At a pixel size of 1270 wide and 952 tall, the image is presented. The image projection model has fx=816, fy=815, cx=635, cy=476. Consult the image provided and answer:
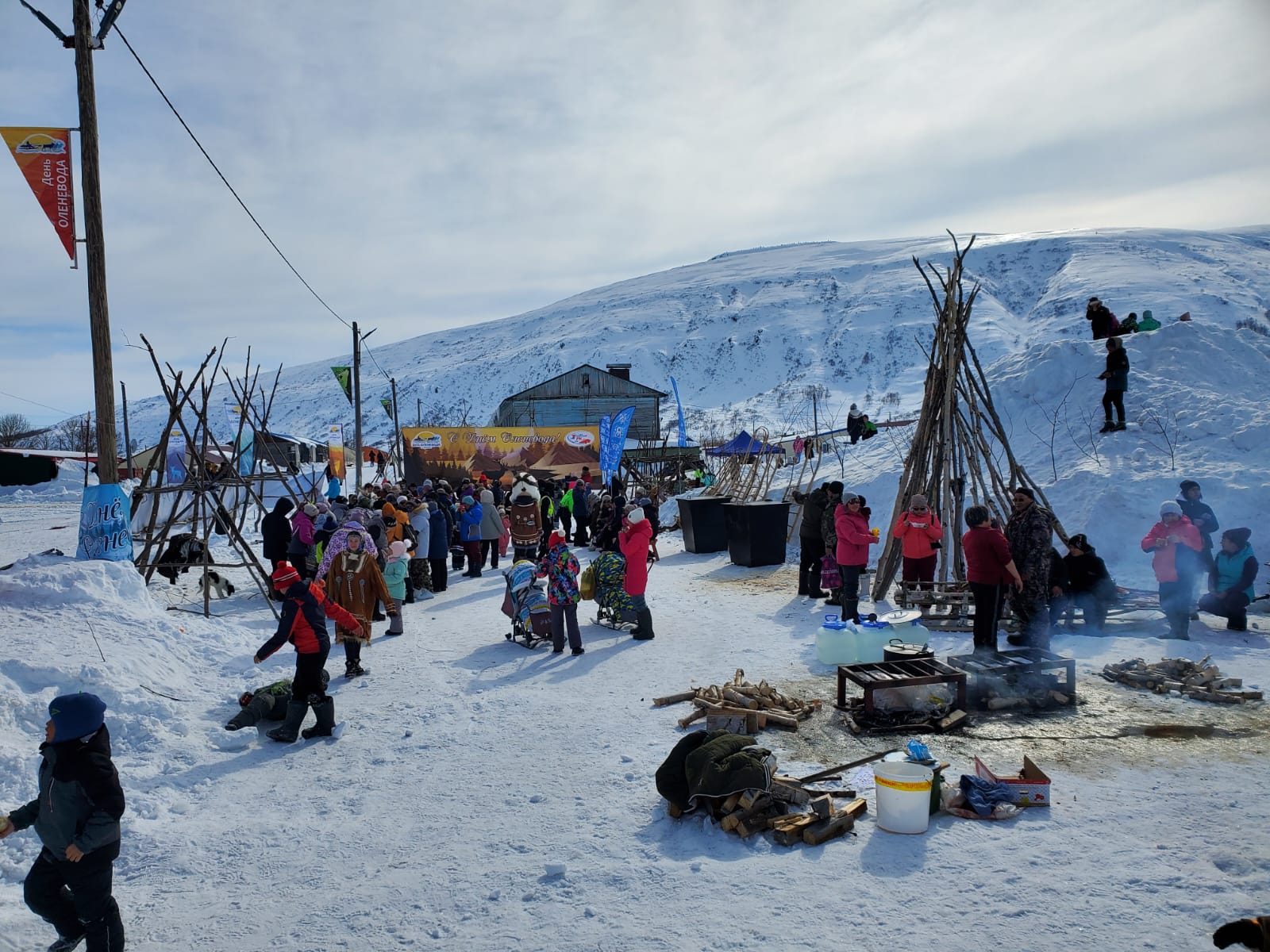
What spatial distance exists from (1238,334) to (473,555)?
1436 centimetres

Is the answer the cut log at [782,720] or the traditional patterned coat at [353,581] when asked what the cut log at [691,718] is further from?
the traditional patterned coat at [353,581]

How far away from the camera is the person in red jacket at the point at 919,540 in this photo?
372 inches

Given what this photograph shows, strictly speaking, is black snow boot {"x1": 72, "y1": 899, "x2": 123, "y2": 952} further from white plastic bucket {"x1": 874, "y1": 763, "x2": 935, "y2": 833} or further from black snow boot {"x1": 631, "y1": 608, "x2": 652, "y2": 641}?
black snow boot {"x1": 631, "y1": 608, "x2": 652, "y2": 641}

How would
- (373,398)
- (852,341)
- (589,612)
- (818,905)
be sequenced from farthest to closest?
(373,398) < (852,341) < (589,612) < (818,905)

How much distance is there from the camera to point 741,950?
3471 mm

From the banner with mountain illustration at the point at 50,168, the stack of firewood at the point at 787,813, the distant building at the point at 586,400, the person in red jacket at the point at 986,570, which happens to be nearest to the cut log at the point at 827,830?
the stack of firewood at the point at 787,813

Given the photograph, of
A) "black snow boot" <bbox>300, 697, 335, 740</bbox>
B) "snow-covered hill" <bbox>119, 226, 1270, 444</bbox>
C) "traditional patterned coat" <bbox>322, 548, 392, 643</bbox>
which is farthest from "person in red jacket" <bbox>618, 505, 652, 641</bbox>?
"snow-covered hill" <bbox>119, 226, 1270, 444</bbox>

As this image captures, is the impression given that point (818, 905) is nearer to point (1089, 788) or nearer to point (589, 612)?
point (1089, 788)

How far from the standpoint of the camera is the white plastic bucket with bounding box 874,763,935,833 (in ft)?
14.3

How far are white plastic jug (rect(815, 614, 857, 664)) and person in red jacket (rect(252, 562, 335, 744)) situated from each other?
172 inches

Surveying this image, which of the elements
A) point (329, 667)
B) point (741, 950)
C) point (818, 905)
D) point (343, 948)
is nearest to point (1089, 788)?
point (818, 905)

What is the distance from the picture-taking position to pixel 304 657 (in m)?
6.18

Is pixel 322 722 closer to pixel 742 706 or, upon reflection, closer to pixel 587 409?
pixel 742 706

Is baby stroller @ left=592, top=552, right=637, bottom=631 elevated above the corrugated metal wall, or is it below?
below
